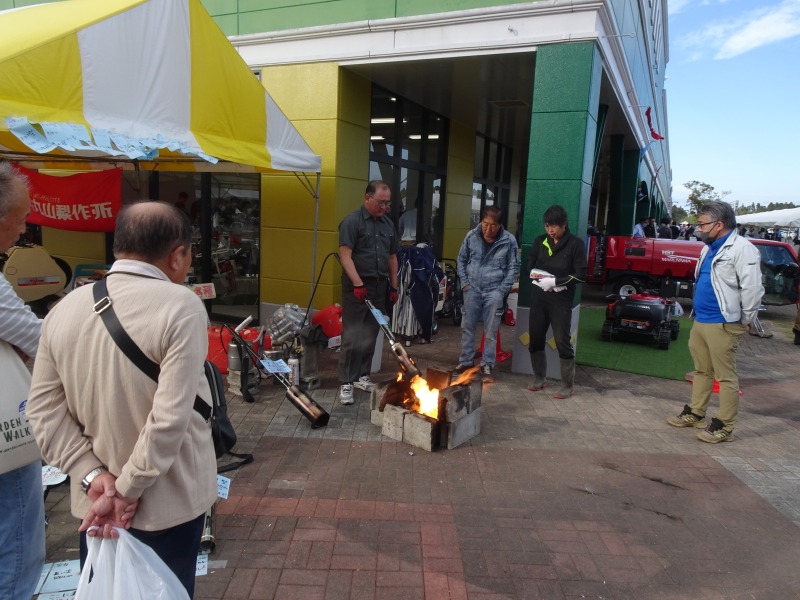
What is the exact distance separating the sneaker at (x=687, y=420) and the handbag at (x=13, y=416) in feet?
16.7

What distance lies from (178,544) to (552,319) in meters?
4.65

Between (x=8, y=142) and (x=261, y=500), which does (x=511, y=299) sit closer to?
(x=261, y=500)

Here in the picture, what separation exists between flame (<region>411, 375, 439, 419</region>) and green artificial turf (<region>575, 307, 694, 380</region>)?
336cm

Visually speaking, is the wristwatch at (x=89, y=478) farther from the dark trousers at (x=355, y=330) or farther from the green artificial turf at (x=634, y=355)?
the green artificial turf at (x=634, y=355)

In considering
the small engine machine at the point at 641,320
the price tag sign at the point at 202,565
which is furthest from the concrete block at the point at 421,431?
the small engine machine at the point at 641,320

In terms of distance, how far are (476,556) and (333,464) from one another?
1.41m

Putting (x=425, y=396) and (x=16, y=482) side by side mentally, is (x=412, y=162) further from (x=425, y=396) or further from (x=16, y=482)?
(x=16, y=482)

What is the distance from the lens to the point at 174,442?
162 centimetres

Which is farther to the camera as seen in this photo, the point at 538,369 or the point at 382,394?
the point at 538,369

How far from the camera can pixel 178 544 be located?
182 centimetres

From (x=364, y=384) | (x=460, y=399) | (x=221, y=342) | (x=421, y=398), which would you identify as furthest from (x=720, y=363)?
(x=221, y=342)

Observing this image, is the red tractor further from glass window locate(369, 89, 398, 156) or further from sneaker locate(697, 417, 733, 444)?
sneaker locate(697, 417, 733, 444)

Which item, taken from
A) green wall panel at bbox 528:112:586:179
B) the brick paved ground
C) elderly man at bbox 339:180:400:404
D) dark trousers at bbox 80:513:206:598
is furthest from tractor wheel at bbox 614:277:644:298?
dark trousers at bbox 80:513:206:598

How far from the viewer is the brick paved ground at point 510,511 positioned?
2900 mm
